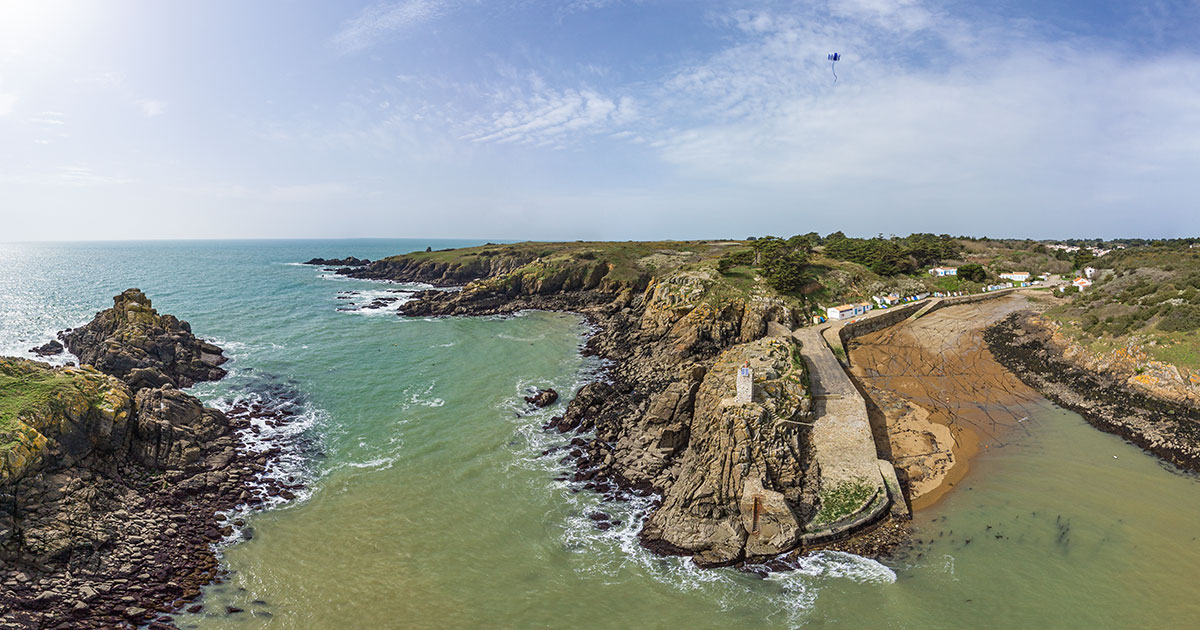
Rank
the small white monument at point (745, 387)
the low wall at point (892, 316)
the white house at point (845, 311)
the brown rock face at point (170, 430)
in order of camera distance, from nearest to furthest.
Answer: the brown rock face at point (170, 430), the small white monument at point (745, 387), the low wall at point (892, 316), the white house at point (845, 311)

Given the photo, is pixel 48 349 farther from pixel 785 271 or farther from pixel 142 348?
pixel 785 271

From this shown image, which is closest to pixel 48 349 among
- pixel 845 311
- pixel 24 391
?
pixel 24 391

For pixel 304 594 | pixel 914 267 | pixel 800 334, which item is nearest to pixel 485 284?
pixel 800 334

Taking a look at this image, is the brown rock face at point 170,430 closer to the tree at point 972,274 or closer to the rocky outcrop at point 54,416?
the rocky outcrop at point 54,416

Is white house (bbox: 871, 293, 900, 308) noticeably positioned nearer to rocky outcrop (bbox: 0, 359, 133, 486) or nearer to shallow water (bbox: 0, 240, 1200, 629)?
shallow water (bbox: 0, 240, 1200, 629)

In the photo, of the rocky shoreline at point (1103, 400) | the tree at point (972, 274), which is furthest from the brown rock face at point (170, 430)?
the tree at point (972, 274)


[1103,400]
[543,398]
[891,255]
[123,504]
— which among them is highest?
[891,255]

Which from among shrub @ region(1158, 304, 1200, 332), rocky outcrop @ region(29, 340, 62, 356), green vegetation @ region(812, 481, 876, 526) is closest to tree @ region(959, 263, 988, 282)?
shrub @ region(1158, 304, 1200, 332)
